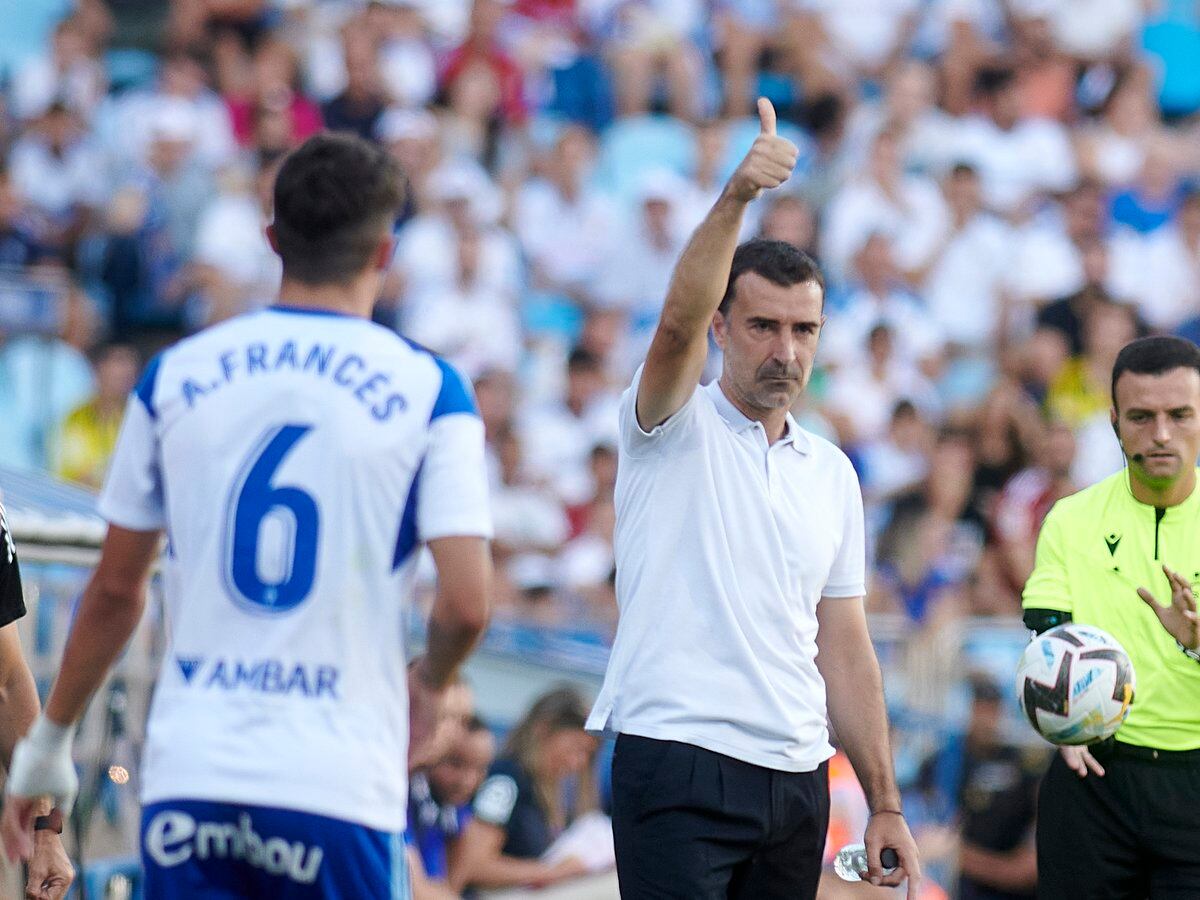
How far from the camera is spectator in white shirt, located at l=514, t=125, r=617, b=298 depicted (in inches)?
584

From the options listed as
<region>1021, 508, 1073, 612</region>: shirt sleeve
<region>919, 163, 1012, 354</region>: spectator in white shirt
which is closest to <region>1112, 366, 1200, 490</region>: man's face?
<region>1021, 508, 1073, 612</region>: shirt sleeve

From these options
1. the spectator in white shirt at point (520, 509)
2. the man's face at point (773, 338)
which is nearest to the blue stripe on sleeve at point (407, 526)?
the man's face at point (773, 338)

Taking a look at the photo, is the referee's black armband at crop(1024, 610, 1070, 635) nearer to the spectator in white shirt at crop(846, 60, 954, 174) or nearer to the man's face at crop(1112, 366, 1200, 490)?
the man's face at crop(1112, 366, 1200, 490)

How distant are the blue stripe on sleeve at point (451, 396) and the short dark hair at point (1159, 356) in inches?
118

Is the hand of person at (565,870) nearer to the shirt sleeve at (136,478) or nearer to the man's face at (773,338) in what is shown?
the man's face at (773,338)

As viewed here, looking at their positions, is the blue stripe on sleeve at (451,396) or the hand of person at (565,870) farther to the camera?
the hand of person at (565,870)

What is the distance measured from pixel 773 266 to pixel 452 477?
5.69 ft

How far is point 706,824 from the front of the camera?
5191mm

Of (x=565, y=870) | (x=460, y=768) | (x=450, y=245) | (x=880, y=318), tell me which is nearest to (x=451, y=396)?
(x=460, y=768)

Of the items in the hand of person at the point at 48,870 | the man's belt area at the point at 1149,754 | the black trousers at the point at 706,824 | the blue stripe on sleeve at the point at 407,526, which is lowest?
the hand of person at the point at 48,870

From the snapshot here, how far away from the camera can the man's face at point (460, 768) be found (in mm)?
9328

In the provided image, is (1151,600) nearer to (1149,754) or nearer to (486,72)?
(1149,754)

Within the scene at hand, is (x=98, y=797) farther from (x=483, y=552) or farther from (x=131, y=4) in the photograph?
(x=131, y=4)

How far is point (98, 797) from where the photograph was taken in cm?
716
